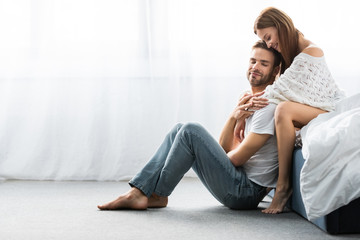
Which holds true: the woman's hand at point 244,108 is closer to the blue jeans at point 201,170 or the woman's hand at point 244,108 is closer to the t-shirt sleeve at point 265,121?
the t-shirt sleeve at point 265,121

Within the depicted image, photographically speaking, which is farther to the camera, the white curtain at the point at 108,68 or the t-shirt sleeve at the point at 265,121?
the white curtain at the point at 108,68

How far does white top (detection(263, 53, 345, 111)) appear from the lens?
2414 millimetres

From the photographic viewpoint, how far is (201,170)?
8.07 ft

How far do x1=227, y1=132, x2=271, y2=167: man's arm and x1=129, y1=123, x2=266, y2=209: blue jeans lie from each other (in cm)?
5

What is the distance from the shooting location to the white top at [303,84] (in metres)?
2.41

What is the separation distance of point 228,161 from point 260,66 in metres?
0.47

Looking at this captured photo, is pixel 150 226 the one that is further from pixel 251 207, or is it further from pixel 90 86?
pixel 90 86

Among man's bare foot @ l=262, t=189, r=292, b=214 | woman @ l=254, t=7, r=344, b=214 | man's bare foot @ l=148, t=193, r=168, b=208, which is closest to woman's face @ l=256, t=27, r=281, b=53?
woman @ l=254, t=7, r=344, b=214

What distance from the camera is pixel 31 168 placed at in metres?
3.77

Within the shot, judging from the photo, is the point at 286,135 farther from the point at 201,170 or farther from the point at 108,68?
the point at 108,68

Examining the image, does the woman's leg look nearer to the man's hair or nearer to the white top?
the white top

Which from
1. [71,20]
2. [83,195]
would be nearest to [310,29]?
[71,20]

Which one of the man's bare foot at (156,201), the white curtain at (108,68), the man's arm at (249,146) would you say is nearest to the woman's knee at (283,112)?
the man's arm at (249,146)

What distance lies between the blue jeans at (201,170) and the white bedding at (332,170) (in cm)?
44
